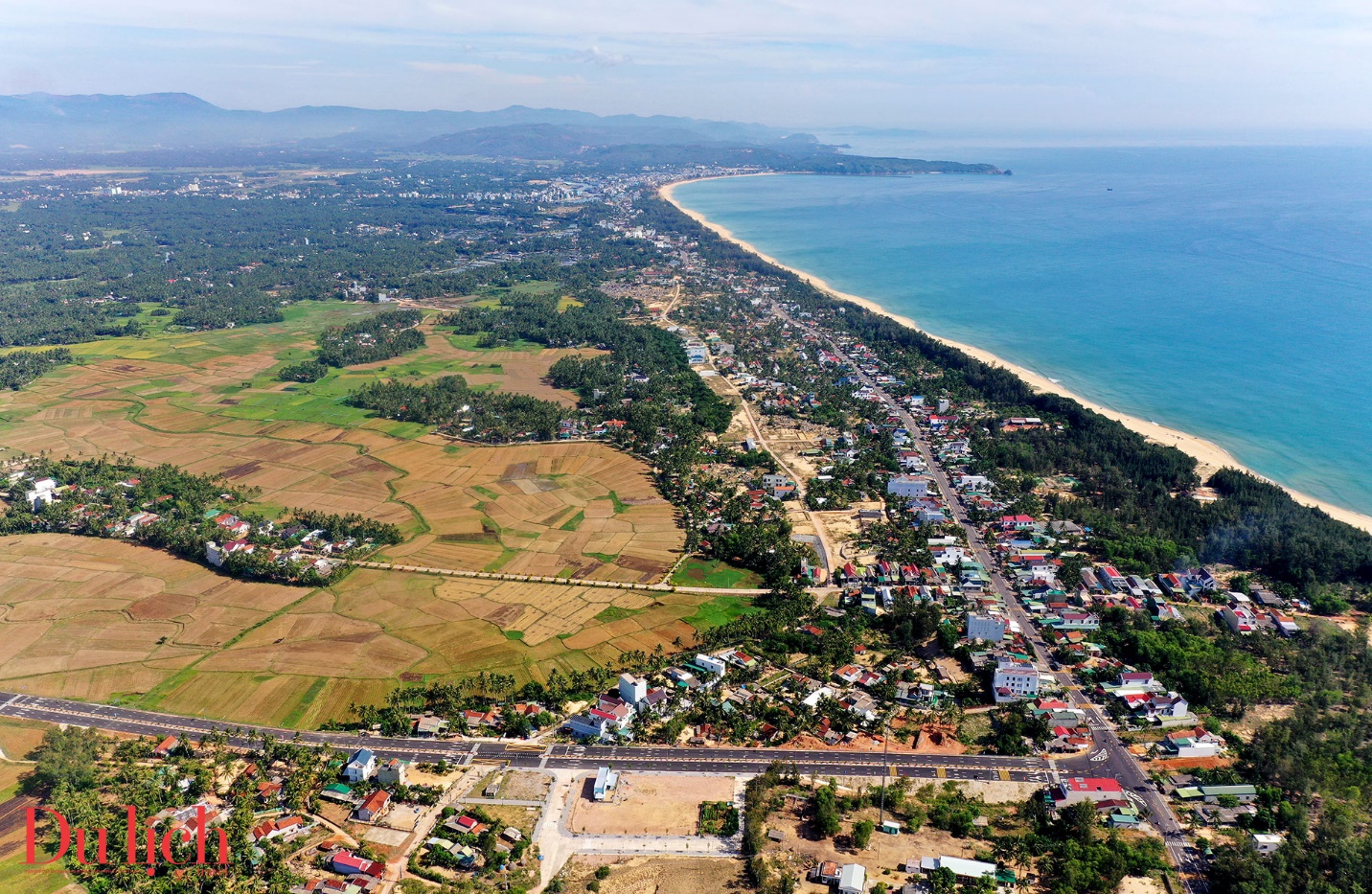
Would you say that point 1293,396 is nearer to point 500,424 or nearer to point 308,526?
point 500,424

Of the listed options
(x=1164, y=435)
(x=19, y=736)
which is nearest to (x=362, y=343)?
(x=19, y=736)

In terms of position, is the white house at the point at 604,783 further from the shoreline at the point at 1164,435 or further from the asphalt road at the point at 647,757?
the shoreline at the point at 1164,435

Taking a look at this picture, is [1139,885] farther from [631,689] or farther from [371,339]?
[371,339]

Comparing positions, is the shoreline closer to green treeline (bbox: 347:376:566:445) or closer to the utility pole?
the utility pole

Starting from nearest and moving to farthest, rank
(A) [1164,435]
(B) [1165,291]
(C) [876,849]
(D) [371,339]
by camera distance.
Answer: (C) [876,849] → (A) [1164,435] → (D) [371,339] → (B) [1165,291]

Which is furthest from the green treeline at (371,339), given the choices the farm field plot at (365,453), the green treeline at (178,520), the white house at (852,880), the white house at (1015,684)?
the white house at (852,880)

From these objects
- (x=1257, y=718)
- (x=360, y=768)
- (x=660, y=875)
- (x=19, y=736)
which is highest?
(x=1257, y=718)

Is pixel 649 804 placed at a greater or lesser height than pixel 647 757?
lesser

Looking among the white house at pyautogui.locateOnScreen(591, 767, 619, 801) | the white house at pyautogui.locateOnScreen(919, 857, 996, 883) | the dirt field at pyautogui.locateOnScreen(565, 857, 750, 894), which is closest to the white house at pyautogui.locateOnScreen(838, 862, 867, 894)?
the white house at pyautogui.locateOnScreen(919, 857, 996, 883)
